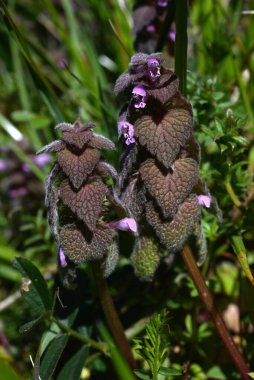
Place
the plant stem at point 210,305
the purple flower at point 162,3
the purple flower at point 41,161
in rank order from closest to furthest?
1. the plant stem at point 210,305
2. the purple flower at point 162,3
3. the purple flower at point 41,161

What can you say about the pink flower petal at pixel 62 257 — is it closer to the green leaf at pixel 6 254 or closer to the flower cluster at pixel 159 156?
the flower cluster at pixel 159 156

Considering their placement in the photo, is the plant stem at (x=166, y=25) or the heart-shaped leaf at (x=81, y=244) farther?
the plant stem at (x=166, y=25)

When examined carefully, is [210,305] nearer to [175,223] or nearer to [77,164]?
[175,223]

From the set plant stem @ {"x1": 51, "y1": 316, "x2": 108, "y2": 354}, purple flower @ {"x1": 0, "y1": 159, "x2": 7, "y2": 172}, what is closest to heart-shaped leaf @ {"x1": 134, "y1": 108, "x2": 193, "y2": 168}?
plant stem @ {"x1": 51, "y1": 316, "x2": 108, "y2": 354}

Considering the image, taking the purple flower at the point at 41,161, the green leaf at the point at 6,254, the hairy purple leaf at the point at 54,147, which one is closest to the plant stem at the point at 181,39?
the hairy purple leaf at the point at 54,147

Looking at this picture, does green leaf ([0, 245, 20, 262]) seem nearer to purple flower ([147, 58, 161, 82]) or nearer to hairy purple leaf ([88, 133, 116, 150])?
hairy purple leaf ([88, 133, 116, 150])

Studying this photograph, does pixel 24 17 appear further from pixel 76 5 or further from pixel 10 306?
pixel 10 306

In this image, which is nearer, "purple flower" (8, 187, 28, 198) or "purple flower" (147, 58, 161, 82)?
"purple flower" (147, 58, 161, 82)
